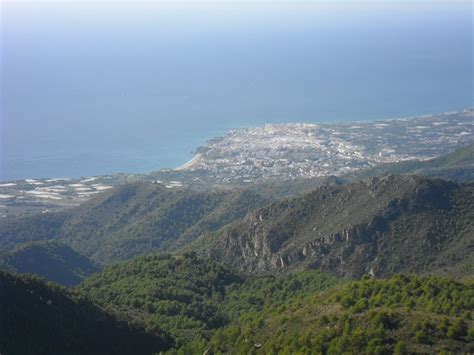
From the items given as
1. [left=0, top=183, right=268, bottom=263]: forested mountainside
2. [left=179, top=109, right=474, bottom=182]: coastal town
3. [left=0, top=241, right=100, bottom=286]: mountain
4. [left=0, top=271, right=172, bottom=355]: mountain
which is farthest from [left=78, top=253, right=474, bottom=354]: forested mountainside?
[left=179, top=109, right=474, bottom=182]: coastal town

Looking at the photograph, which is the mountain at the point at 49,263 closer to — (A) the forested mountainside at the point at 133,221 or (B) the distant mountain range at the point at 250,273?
(B) the distant mountain range at the point at 250,273

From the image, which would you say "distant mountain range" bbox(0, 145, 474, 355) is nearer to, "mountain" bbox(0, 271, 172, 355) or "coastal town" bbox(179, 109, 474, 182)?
"mountain" bbox(0, 271, 172, 355)

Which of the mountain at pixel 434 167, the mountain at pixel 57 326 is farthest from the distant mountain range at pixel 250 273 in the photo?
the mountain at pixel 434 167

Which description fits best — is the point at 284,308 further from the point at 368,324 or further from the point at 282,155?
the point at 282,155

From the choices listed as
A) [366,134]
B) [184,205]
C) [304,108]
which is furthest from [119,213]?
[304,108]

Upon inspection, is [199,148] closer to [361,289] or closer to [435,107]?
Answer: [435,107]

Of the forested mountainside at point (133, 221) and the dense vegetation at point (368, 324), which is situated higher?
the forested mountainside at point (133, 221)

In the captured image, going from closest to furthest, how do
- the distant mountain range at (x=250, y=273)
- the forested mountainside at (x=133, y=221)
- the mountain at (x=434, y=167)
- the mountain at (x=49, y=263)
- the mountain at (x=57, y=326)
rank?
the distant mountain range at (x=250, y=273) → the mountain at (x=57, y=326) → the mountain at (x=49, y=263) → the forested mountainside at (x=133, y=221) → the mountain at (x=434, y=167)
